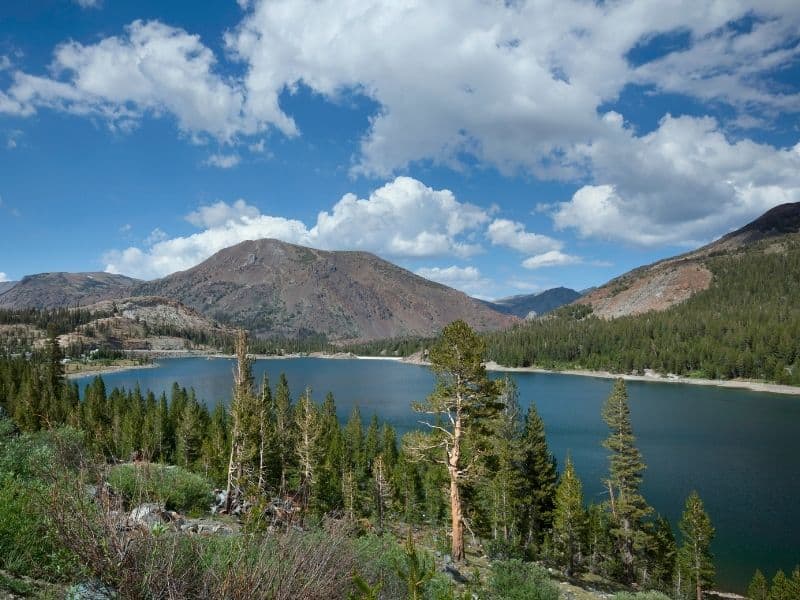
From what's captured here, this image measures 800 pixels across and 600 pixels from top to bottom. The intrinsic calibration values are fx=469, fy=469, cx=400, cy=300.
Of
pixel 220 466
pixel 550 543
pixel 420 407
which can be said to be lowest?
pixel 550 543

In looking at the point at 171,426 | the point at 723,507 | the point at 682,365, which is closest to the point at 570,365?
the point at 682,365

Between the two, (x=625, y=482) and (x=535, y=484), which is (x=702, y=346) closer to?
(x=535, y=484)

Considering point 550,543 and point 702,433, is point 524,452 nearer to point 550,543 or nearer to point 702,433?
point 550,543

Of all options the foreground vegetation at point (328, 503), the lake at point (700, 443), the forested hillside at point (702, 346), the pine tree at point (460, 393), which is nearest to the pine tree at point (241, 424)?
the foreground vegetation at point (328, 503)

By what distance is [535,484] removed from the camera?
3816 cm

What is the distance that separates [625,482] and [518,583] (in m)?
23.1

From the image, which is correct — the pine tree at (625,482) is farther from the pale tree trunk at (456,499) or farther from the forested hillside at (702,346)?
the forested hillside at (702,346)

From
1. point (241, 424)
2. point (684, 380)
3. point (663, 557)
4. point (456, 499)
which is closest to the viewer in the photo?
point (456, 499)

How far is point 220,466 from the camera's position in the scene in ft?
149

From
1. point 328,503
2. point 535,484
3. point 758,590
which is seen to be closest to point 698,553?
point 758,590

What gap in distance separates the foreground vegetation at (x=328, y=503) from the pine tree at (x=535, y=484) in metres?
0.13

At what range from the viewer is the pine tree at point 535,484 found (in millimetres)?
37281

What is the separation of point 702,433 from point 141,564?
291 ft

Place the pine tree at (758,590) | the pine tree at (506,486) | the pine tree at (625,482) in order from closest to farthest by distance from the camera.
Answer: the pine tree at (758,590) < the pine tree at (625,482) < the pine tree at (506,486)
